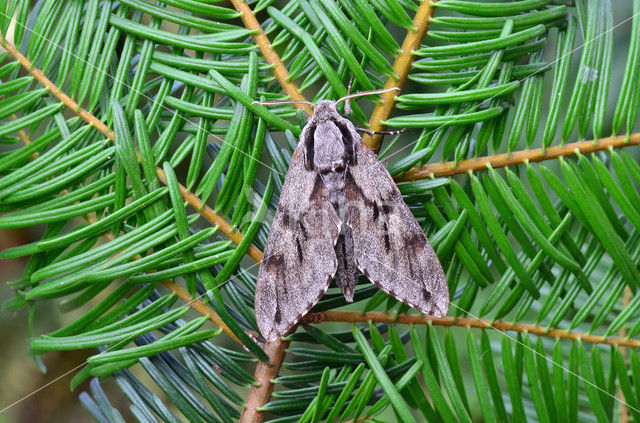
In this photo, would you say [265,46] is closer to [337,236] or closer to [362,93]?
[362,93]

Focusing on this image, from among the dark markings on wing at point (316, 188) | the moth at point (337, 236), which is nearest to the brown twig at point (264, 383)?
the moth at point (337, 236)

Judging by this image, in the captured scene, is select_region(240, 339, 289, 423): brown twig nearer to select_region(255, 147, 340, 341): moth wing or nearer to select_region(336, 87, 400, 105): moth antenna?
select_region(255, 147, 340, 341): moth wing

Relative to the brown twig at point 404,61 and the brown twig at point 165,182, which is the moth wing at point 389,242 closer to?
the brown twig at point 404,61

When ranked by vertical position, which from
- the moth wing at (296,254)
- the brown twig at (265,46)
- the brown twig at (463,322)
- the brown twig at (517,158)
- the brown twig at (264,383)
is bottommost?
the brown twig at (264,383)

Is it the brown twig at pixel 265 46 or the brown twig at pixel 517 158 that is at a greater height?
the brown twig at pixel 265 46

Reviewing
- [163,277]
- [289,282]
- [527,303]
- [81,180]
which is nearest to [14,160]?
[81,180]

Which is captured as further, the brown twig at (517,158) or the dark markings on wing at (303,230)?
the dark markings on wing at (303,230)

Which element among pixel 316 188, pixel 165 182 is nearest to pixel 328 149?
pixel 316 188
